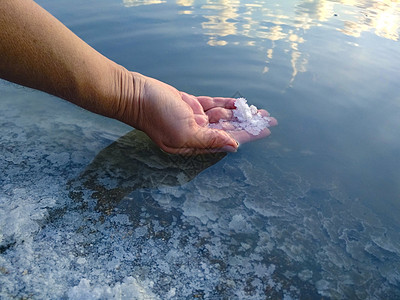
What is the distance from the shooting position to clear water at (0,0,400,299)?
132cm

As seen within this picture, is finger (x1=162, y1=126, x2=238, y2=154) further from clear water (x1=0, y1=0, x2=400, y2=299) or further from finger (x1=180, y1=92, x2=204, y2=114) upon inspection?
finger (x1=180, y1=92, x2=204, y2=114)

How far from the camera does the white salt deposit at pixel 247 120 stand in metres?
2.37

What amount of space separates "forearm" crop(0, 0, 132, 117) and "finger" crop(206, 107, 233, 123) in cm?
86

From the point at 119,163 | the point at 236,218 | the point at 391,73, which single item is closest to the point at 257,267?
the point at 236,218

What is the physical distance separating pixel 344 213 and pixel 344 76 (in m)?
1.84

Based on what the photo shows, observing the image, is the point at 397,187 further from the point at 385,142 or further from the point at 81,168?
the point at 81,168

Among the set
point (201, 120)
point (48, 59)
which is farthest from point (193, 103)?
point (48, 59)

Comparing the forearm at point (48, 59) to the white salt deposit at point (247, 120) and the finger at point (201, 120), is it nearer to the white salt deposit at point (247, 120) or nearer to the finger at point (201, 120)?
the finger at point (201, 120)

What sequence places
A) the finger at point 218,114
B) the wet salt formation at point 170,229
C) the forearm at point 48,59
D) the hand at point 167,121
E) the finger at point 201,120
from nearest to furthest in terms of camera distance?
the wet salt formation at point 170,229
the forearm at point 48,59
the hand at point 167,121
the finger at point 201,120
the finger at point 218,114

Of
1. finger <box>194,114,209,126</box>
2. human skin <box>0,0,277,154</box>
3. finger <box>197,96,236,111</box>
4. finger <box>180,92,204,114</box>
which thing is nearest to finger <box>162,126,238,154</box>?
human skin <box>0,0,277,154</box>

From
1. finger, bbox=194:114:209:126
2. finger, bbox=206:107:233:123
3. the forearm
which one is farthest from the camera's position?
finger, bbox=206:107:233:123

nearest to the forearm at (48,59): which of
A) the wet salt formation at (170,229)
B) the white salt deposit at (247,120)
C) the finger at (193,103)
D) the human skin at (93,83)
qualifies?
the human skin at (93,83)

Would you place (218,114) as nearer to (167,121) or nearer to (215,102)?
(215,102)

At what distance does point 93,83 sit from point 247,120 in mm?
1182
